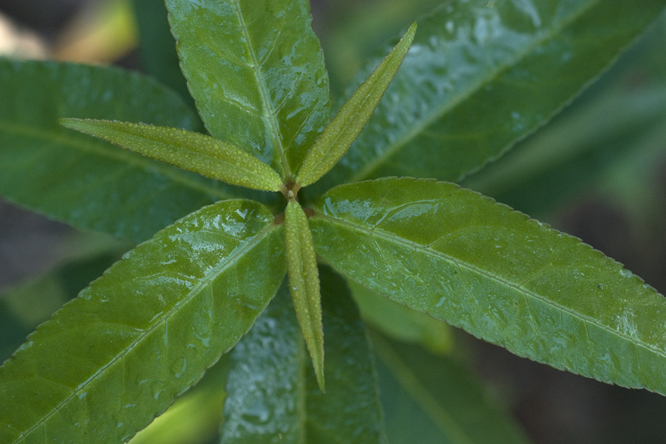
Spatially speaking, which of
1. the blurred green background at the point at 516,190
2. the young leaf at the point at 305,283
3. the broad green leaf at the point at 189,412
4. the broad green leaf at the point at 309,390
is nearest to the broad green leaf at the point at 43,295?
the blurred green background at the point at 516,190

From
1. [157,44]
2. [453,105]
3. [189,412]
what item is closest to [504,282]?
[453,105]

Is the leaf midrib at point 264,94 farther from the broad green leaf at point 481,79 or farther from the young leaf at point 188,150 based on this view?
the broad green leaf at point 481,79

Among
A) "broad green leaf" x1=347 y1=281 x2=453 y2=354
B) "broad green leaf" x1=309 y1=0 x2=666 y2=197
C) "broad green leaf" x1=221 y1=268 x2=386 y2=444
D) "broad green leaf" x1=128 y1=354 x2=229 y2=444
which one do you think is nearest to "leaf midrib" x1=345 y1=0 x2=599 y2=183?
"broad green leaf" x1=309 y1=0 x2=666 y2=197

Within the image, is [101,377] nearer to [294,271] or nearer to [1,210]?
[294,271]

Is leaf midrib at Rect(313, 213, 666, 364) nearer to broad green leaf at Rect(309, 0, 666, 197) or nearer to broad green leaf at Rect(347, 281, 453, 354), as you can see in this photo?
broad green leaf at Rect(309, 0, 666, 197)

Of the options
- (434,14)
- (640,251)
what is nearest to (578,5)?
(434,14)

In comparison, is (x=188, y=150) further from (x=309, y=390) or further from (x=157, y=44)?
(x=157, y=44)
